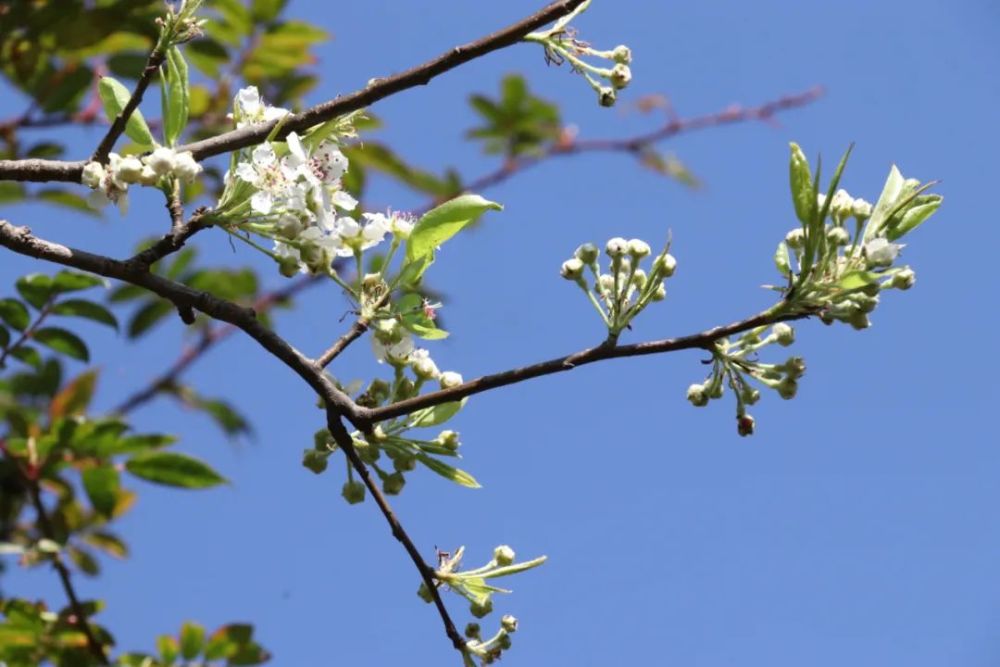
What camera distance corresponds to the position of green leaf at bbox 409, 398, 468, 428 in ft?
6.32

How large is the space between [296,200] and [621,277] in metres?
0.51

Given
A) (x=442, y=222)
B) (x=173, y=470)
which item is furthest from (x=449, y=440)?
(x=173, y=470)

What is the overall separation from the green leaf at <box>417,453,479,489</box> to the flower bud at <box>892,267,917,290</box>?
0.72 meters

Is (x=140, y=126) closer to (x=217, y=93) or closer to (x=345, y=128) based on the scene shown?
(x=345, y=128)

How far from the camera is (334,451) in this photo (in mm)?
1979

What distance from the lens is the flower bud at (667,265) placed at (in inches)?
68.3

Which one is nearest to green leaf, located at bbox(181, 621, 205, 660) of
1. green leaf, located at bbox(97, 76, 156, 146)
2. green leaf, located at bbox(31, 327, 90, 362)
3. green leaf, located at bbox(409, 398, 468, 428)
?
green leaf, located at bbox(31, 327, 90, 362)

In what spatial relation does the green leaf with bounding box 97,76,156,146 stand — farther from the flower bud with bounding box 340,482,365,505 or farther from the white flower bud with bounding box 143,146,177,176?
the flower bud with bounding box 340,482,365,505

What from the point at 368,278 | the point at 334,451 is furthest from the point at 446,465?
the point at 368,278

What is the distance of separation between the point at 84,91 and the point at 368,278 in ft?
7.28

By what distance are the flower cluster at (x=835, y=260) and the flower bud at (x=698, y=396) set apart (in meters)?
0.20

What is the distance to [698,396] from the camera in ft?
6.05

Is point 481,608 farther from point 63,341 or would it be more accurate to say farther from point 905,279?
point 63,341

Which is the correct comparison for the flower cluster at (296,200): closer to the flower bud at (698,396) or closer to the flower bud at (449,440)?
the flower bud at (449,440)
